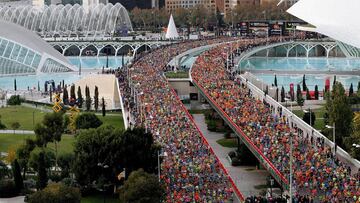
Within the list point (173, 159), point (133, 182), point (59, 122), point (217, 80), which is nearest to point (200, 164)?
point (173, 159)

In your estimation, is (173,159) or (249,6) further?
(249,6)

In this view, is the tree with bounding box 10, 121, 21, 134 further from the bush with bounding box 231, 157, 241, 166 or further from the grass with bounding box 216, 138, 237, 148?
the bush with bounding box 231, 157, 241, 166

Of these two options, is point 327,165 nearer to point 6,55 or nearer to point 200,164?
point 200,164

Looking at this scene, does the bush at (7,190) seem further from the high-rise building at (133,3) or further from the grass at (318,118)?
the high-rise building at (133,3)

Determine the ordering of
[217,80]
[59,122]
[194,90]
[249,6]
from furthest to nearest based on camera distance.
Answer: [249,6], [194,90], [217,80], [59,122]

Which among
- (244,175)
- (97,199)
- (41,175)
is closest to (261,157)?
(244,175)

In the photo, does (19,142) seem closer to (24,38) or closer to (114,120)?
(114,120)
